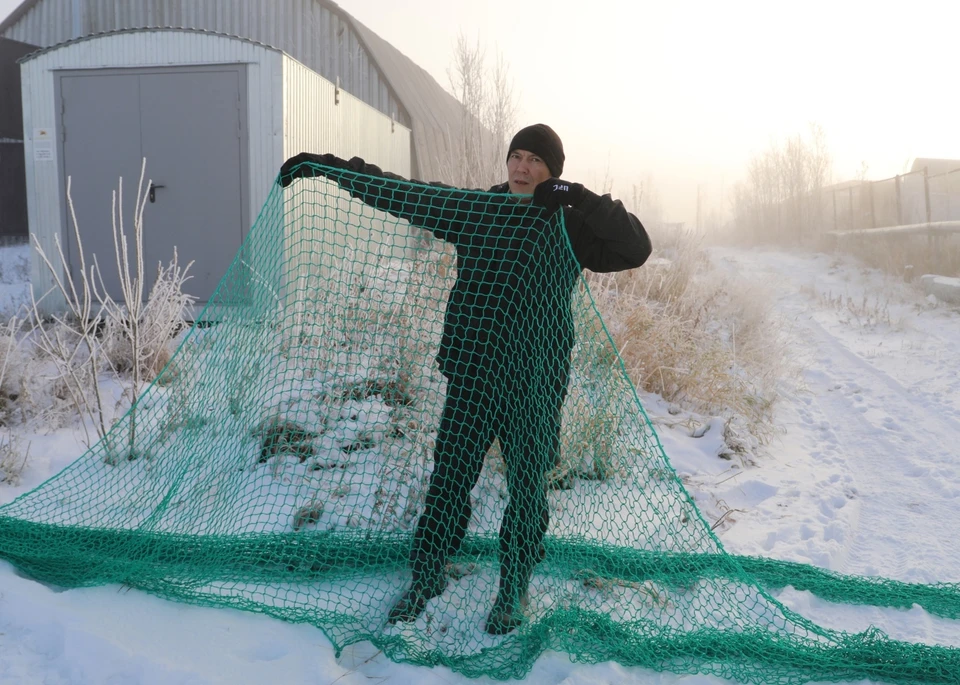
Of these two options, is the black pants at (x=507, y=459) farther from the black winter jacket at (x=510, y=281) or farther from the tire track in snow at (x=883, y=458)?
the tire track in snow at (x=883, y=458)

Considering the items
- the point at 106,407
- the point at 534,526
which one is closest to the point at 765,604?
the point at 534,526

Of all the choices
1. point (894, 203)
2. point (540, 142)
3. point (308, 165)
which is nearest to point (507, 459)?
point (540, 142)

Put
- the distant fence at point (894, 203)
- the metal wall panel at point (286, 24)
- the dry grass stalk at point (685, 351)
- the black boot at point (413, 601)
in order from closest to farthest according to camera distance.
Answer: the black boot at point (413, 601), the dry grass stalk at point (685, 351), the metal wall panel at point (286, 24), the distant fence at point (894, 203)

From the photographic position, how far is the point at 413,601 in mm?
2711

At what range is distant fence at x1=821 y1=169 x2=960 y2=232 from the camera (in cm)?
1703

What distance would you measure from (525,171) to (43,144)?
576 centimetres

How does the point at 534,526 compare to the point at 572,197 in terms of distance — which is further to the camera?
the point at 534,526

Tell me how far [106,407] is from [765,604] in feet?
12.8

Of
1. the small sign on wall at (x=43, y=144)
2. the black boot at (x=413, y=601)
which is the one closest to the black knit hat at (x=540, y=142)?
the black boot at (x=413, y=601)

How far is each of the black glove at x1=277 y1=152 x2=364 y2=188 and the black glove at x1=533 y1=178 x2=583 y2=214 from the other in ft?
2.35

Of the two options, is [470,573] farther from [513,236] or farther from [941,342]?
[941,342]

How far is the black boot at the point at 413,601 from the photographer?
2.68 metres

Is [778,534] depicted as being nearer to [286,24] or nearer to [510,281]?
[510,281]

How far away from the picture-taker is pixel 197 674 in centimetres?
231
